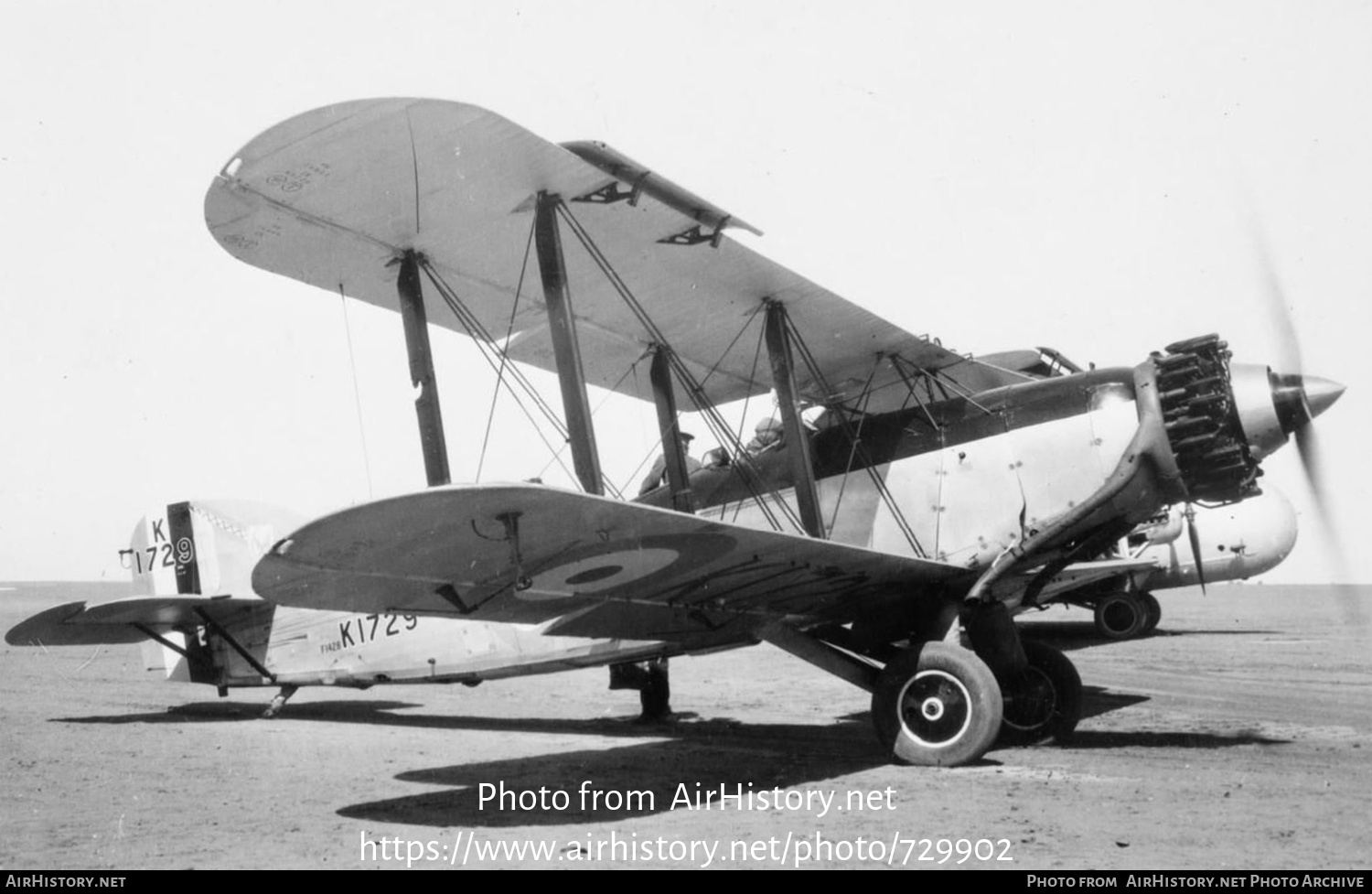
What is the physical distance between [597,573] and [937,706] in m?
2.29

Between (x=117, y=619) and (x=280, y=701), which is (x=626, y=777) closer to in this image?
(x=280, y=701)

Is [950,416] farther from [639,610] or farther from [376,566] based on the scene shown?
[376,566]

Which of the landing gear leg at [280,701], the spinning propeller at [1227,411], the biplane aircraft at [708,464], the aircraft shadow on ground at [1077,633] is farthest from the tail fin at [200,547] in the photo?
the aircraft shadow on ground at [1077,633]

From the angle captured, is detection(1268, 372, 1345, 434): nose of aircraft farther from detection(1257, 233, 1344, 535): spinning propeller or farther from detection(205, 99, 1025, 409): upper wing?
detection(205, 99, 1025, 409): upper wing

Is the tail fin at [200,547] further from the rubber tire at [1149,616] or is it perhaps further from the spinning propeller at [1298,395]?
the rubber tire at [1149,616]

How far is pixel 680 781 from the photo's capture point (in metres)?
6.71

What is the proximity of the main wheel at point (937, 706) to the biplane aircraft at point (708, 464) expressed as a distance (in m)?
0.01

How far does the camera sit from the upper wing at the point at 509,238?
618cm

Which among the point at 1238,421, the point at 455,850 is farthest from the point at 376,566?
the point at 1238,421

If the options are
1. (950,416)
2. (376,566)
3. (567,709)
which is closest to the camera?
(376,566)

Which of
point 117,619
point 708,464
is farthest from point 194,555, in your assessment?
point 708,464

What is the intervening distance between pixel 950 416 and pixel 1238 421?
194cm
